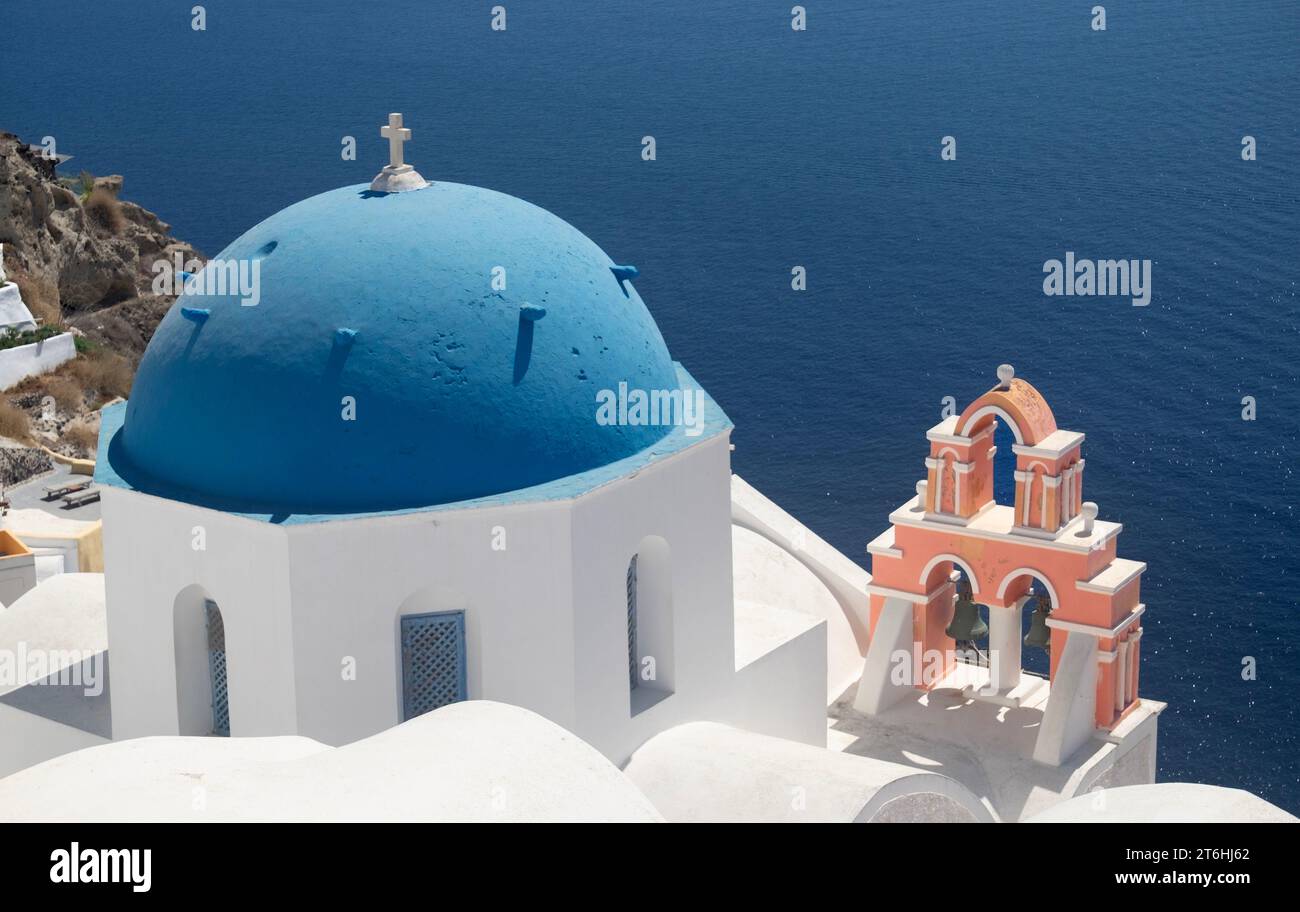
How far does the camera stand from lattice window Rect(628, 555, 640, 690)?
38.6 ft

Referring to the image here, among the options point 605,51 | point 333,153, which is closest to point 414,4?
point 605,51

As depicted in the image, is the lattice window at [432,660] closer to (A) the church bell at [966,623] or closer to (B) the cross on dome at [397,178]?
(B) the cross on dome at [397,178]

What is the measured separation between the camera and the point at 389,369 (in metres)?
10.6

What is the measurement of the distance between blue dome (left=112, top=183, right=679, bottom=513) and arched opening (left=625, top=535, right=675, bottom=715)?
0.85m

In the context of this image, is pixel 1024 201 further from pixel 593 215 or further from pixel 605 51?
pixel 605 51

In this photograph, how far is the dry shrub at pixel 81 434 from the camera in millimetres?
29156

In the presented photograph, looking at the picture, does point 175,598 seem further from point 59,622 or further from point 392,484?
point 59,622

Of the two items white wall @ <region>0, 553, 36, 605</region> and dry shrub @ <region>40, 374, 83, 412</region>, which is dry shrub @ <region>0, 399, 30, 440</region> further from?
white wall @ <region>0, 553, 36, 605</region>

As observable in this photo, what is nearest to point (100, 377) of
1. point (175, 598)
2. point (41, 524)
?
point (41, 524)

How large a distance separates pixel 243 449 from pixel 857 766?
13.4ft

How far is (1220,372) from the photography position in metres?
39.9

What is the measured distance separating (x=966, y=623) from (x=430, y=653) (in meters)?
6.93

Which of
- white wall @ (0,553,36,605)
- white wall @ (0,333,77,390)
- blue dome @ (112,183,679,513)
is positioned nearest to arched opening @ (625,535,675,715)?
blue dome @ (112,183,679,513)

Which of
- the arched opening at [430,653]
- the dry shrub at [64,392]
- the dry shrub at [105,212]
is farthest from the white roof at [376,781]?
the dry shrub at [105,212]
